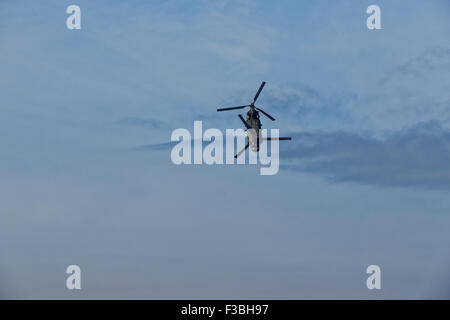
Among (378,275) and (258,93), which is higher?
(258,93)

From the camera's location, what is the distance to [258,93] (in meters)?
143
